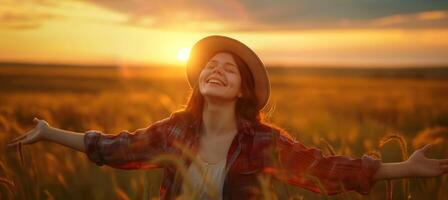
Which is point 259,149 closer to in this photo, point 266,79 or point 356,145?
point 266,79

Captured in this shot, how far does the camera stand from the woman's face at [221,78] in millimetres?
3320

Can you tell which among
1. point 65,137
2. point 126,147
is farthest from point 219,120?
point 65,137

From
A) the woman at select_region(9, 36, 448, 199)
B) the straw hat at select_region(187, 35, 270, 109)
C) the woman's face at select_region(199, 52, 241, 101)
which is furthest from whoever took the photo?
the straw hat at select_region(187, 35, 270, 109)

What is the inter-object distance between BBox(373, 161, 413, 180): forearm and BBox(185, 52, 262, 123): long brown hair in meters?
0.63

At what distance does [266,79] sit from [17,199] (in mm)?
1558

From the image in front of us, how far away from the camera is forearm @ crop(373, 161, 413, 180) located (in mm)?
3076

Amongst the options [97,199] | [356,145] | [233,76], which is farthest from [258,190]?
[356,145]

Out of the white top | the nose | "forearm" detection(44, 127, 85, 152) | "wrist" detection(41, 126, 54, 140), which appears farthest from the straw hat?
"wrist" detection(41, 126, 54, 140)

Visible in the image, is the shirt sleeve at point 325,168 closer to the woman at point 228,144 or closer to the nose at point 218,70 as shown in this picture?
the woman at point 228,144

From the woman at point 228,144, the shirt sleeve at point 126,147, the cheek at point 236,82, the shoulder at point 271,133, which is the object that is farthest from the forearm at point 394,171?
the shirt sleeve at point 126,147

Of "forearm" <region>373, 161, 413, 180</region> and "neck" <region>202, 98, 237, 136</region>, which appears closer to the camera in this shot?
"forearm" <region>373, 161, 413, 180</region>

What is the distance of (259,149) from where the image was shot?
3.30 m

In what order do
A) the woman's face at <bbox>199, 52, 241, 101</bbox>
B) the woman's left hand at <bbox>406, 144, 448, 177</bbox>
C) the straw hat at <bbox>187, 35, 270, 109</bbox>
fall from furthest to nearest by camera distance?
the straw hat at <bbox>187, 35, 270, 109</bbox>
the woman's face at <bbox>199, 52, 241, 101</bbox>
the woman's left hand at <bbox>406, 144, 448, 177</bbox>

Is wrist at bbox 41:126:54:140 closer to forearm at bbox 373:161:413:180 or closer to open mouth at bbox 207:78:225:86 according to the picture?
open mouth at bbox 207:78:225:86
